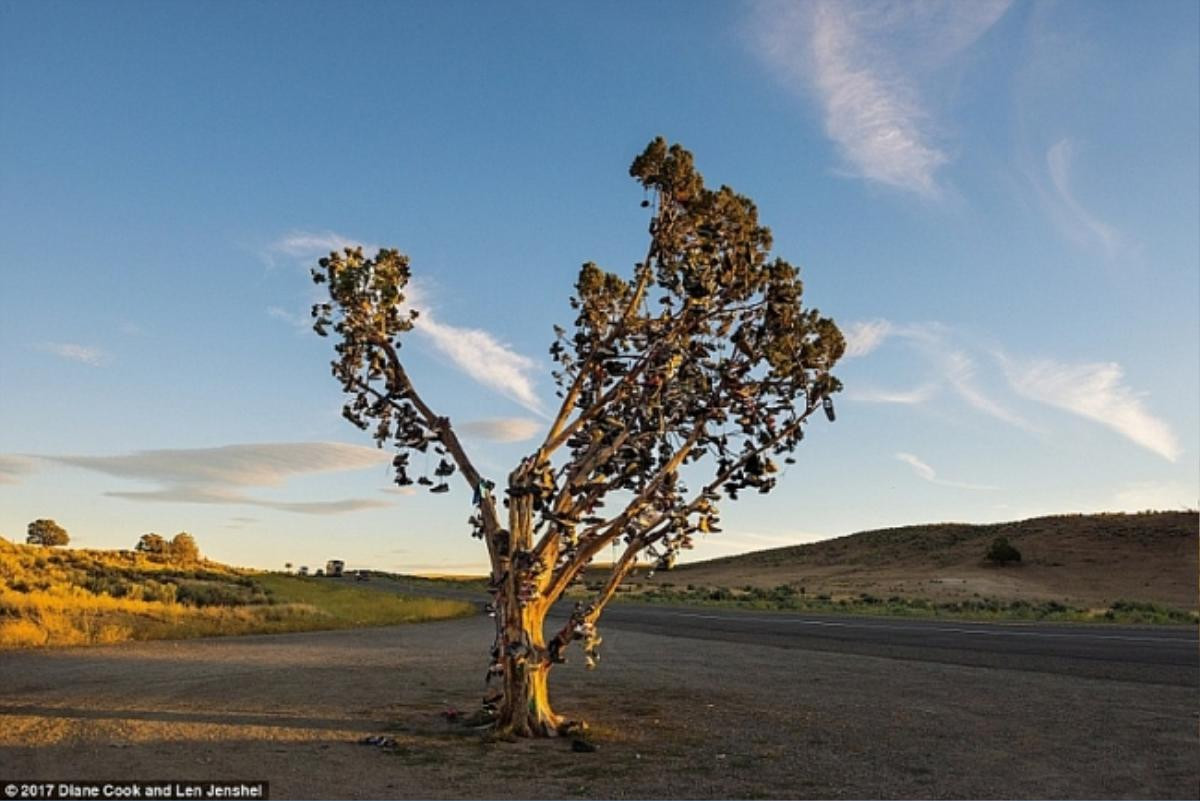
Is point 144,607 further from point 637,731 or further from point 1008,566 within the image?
point 1008,566

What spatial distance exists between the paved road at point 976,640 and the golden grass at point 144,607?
12574 millimetres

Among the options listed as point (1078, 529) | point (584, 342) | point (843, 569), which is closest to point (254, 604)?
point (584, 342)

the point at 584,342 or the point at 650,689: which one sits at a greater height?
the point at 584,342

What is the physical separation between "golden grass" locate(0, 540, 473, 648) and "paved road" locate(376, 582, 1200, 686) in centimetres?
1257

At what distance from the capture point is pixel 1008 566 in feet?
330

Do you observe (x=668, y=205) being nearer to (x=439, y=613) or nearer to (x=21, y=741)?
(x=21, y=741)

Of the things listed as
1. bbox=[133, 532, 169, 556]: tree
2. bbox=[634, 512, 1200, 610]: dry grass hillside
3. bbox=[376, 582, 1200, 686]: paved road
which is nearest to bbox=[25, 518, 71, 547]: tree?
bbox=[133, 532, 169, 556]: tree

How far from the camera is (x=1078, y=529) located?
116 metres

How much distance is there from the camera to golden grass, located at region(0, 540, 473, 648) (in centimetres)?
3341

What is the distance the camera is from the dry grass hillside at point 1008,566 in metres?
78.9

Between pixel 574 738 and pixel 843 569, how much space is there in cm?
10738

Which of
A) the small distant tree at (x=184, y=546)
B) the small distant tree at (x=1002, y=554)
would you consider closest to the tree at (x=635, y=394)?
the small distant tree at (x=1002, y=554)

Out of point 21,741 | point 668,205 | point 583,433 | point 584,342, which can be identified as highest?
point 668,205

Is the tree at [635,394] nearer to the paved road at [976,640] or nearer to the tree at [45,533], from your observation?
the paved road at [976,640]
